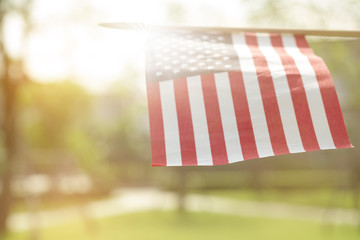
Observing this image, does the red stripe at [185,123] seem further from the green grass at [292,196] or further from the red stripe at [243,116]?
the green grass at [292,196]

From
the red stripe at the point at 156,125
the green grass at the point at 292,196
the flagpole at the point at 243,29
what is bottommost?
the green grass at the point at 292,196

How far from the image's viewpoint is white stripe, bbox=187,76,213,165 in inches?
127

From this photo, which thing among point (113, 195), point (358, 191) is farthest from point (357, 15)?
point (113, 195)

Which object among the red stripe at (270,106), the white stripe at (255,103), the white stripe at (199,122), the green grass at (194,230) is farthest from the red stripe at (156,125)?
the green grass at (194,230)

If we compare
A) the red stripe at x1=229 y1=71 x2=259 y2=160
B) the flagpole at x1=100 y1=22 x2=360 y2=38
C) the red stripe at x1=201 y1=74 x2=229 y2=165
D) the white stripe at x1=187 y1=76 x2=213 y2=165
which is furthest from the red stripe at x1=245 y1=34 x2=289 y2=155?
the white stripe at x1=187 y1=76 x2=213 y2=165

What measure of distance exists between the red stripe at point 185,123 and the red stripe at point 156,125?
0.13 meters

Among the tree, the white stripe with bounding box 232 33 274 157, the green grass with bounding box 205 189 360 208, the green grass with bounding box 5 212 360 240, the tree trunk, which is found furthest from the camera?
the green grass with bounding box 205 189 360 208

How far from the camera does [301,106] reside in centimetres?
337

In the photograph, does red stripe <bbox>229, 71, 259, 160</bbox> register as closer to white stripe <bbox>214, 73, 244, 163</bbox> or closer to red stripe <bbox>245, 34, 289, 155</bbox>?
white stripe <bbox>214, 73, 244, 163</bbox>

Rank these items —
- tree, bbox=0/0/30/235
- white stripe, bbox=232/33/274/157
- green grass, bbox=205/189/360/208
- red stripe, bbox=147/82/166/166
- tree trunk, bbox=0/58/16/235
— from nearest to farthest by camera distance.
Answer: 1. red stripe, bbox=147/82/166/166
2. white stripe, bbox=232/33/274/157
3. tree, bbox=0/0/30/235
4. tree trunk, bbox=0/58/16/235
5. green grass, bbox=205/189/360/208

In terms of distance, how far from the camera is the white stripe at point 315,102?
329 centimetres

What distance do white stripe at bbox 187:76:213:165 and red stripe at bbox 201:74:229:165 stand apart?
0.03m

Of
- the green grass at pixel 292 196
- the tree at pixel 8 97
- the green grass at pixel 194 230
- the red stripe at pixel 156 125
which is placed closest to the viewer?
the red stripe at pixel 156 125

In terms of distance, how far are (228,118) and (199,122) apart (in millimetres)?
209
